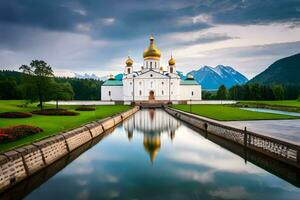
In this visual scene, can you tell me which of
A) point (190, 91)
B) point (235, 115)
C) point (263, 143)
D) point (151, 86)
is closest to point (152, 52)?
point (151, 86)

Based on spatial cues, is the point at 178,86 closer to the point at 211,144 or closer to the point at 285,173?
the point at 211,144

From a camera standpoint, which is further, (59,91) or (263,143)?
(59,91)

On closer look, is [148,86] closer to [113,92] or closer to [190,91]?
[113,92]

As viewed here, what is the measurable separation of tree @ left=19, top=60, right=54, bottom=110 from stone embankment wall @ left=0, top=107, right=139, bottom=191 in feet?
73.1

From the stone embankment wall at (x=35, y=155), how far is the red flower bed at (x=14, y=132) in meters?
2.16

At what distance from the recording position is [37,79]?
3981 centimetres

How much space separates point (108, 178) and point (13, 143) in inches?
238

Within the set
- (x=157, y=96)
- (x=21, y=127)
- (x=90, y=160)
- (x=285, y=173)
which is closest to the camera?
(x=285, y=173)

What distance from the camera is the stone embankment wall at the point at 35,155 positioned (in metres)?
10.7

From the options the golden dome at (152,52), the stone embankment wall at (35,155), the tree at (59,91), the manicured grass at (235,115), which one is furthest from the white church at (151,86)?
the stone embankment wall at (35,155)

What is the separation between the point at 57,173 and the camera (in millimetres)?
13461

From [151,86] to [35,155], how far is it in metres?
67.8

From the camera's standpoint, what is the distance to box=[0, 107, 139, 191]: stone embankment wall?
35.1 feet

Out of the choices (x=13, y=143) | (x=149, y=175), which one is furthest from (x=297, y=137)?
(x=13, y=143)
